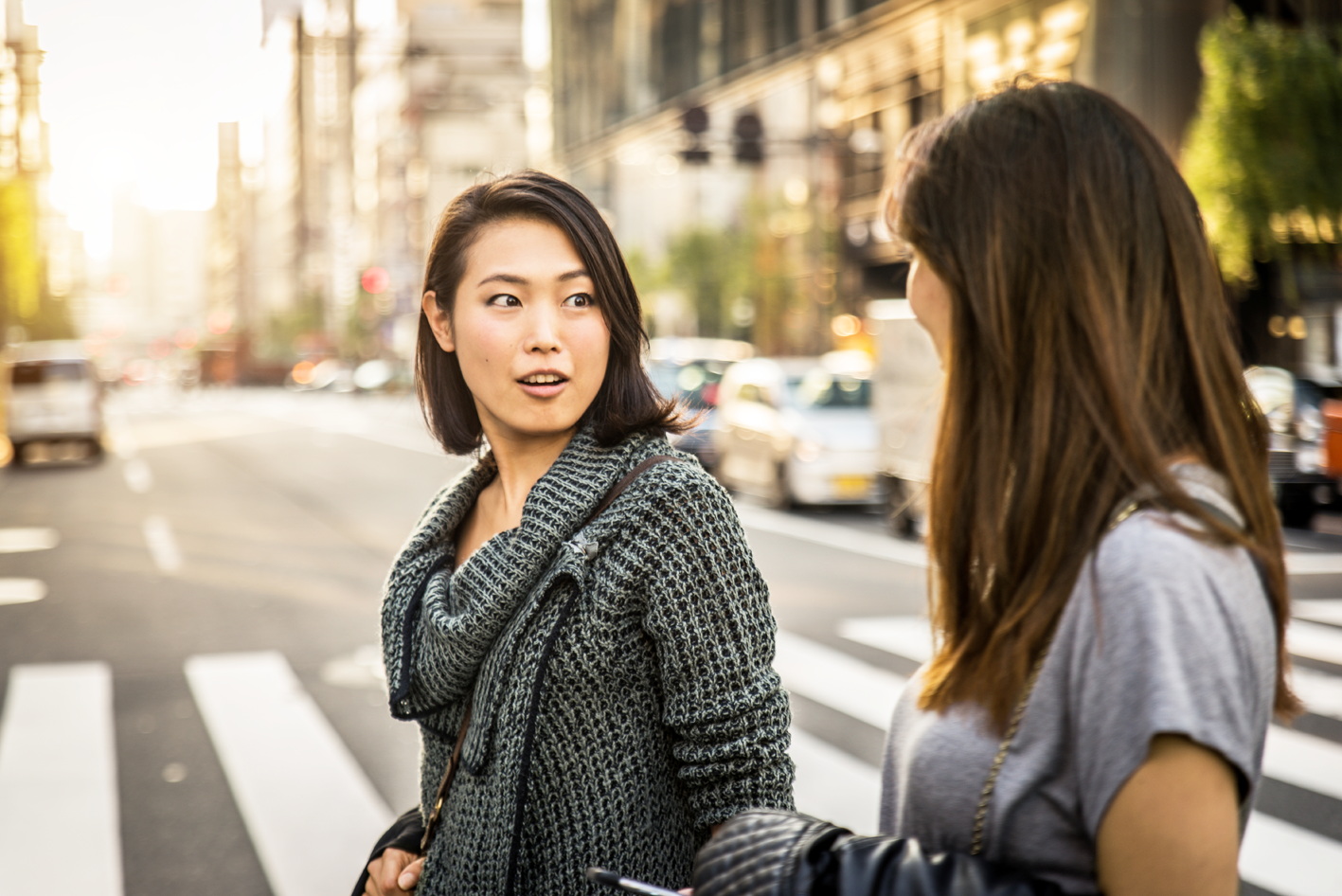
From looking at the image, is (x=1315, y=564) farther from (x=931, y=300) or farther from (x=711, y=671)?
(x=931, y=300)

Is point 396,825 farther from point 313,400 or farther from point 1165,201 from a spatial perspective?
point 313,400

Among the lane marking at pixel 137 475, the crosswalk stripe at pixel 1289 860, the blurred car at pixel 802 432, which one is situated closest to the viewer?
the crosswalk stripe at pixel 1289 860

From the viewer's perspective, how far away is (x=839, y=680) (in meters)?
7.32

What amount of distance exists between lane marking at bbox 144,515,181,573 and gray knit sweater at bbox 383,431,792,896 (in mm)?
10279

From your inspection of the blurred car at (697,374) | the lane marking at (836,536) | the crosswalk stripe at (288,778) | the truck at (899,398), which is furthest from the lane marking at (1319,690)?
the blurred car at (697,374)

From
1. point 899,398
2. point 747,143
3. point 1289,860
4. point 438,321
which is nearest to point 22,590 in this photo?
point 899,398

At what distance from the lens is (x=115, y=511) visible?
1602 cm

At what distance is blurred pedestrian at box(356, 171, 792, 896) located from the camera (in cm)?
178

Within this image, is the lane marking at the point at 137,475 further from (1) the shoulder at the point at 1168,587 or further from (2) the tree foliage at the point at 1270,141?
(1) the shoulder at the point at 1168,587

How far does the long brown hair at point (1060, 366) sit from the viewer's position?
1.29 metres

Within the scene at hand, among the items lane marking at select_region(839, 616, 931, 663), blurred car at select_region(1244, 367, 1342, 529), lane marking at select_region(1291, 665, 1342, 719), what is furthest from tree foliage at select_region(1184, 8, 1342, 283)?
lane marking at select_region(1291, 665, 1342, 719)

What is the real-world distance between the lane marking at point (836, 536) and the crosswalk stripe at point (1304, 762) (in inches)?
204

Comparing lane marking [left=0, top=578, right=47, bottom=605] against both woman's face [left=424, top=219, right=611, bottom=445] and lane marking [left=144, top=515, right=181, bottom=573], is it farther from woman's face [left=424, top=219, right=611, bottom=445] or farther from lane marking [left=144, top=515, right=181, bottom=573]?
woman's face [left=424, top=219, right=611, bottom=445]

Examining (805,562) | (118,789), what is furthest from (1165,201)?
(805,562)
